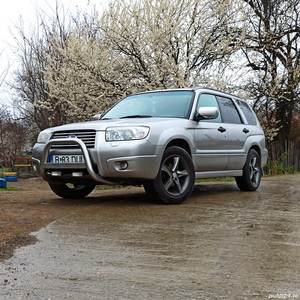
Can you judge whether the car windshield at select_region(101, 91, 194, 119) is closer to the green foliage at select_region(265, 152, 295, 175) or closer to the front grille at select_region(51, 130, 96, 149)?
the front grille at select_region(51, 130, 96, 149)

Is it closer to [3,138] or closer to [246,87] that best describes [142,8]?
[246,87]

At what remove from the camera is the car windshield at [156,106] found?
645 cm

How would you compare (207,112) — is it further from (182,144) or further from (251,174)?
(251,174)

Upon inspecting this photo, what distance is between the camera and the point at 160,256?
11.0 ft

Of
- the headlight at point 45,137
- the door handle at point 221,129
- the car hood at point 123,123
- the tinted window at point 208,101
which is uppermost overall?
the tinted window at point 208,101

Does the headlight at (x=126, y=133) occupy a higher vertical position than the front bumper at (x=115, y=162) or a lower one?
higher

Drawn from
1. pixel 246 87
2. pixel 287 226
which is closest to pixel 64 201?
pixel 287 226

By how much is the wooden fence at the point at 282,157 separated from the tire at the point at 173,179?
12312 mm

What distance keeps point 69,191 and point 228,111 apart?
293 centimetres

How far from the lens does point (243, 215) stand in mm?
5059

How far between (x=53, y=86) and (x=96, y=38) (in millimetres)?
2273

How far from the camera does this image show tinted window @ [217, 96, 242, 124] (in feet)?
24.2

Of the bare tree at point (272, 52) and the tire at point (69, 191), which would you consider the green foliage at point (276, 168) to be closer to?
the bare tree at point (272, 52)

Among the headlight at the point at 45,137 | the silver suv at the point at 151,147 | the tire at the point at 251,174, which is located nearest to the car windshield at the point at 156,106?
the silver suv at the point at 151,147
